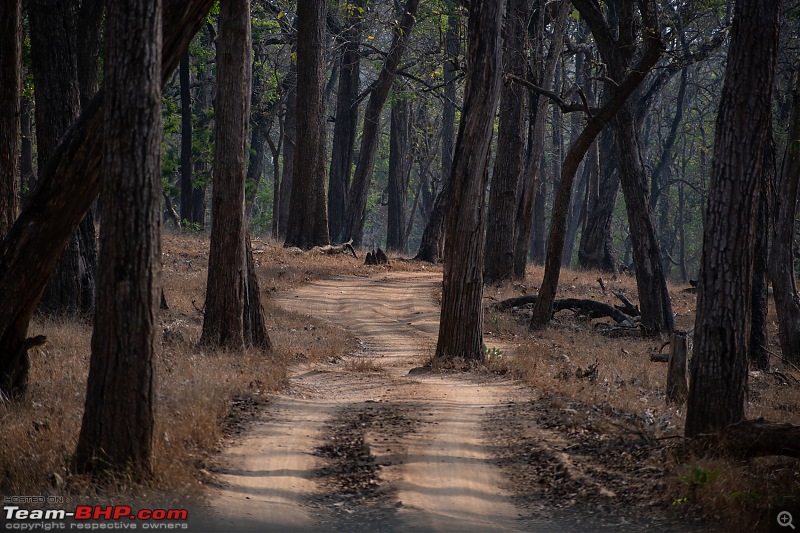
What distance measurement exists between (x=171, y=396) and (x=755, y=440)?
546 cm

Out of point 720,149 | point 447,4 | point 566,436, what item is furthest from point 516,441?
point 447,4

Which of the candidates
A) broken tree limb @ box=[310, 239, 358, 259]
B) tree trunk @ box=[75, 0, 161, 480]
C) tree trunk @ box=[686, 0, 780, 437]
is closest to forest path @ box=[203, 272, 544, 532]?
tree trunk @ box=[75, 0, 161, 480]

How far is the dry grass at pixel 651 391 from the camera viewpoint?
20.8ft

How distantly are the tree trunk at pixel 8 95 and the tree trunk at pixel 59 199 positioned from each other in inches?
57.8

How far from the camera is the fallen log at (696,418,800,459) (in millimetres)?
6473

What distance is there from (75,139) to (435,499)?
14.8 ft

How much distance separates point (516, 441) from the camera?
8.35m

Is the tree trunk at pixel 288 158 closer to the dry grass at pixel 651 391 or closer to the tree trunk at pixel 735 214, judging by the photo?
the dry grass at pixel 651 391

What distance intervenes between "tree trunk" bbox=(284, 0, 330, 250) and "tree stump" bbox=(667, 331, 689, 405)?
54.1 ft

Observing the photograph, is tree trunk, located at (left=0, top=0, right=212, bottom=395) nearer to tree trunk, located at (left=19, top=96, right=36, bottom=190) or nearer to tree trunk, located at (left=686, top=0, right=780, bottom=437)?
tree trunk, located at (left=686, top=0, right=780, bottom=437)

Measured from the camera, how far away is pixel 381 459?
7.64 meters

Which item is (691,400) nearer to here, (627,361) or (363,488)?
(363,488)

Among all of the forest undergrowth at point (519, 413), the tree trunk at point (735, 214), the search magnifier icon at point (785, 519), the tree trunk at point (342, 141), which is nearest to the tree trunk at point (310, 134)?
the tree trunk at point (342, 141)

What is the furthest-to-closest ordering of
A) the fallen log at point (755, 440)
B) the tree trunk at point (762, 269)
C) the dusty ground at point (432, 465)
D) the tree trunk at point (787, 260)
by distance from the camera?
the tree trunk at point (787, 260)
the tree trunk at point (762, 269)
the fallen log at point (755, 440)
the dusty ground at point (432, 465)
